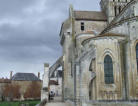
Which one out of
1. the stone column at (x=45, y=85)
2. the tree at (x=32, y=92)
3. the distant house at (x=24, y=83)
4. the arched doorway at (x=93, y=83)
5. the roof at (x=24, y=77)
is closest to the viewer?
the arched doorway at (x=93, y=83)

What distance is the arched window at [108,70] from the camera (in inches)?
807

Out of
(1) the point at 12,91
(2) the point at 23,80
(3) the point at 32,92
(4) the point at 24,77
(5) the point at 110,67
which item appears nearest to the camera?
(5) the point at 110,67

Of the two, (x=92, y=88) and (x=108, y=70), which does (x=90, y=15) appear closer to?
(x=108, y=70)

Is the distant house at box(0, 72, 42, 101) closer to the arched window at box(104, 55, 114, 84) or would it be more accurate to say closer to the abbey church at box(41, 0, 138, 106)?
the abbey church at box(41, 0, 138, 106)

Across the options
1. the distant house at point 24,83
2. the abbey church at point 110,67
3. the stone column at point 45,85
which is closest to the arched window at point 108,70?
the abbey church at point 110,67

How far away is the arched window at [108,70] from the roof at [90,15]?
14960 mm

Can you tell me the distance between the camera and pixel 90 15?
116ft

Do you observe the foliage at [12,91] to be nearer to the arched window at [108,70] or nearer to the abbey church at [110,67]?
the abbey church at [110,67]

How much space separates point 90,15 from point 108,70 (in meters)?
16.9

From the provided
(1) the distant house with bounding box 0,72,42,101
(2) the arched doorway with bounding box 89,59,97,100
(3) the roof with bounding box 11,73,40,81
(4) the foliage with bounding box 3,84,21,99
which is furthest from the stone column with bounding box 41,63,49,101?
(3) the roof with bounding box 11,73,40,81

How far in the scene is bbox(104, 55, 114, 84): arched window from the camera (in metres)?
20.5

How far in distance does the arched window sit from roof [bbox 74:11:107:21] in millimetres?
14960

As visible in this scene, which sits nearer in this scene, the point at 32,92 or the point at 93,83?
the point at 93,83

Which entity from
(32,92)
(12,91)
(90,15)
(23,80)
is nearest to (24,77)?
(23,80)
